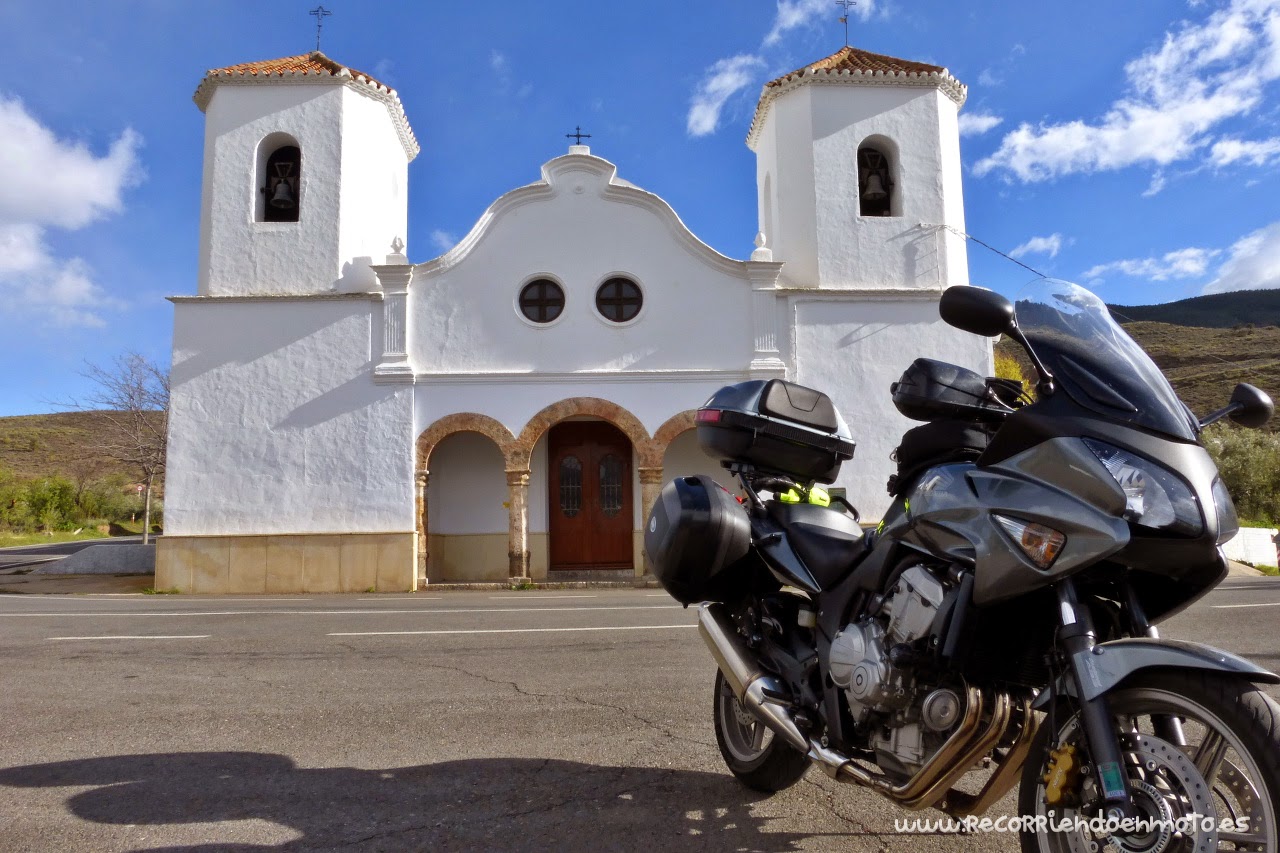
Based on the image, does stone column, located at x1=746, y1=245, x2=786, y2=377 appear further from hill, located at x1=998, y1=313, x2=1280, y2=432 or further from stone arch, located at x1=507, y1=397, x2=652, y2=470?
hill, located at x1=998, y1=313, x2=1280, y2=432

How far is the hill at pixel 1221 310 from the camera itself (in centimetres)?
6072

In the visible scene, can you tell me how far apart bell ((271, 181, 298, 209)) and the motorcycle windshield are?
56.0 feet

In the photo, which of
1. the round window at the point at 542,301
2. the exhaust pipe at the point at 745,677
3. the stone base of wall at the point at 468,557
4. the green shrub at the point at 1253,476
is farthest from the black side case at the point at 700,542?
the green shrub at the point at 1253,476

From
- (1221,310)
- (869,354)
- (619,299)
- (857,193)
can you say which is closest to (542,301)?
(619,299)

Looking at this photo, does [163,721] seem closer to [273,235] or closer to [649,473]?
[649,473]

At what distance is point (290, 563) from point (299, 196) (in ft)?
22.4

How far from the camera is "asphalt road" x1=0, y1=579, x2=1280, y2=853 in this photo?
3.14 meters

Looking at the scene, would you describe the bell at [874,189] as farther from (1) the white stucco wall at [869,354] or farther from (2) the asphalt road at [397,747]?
(2) the asphalt road at [397,747]

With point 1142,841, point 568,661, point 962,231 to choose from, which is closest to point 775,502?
point 1142,841

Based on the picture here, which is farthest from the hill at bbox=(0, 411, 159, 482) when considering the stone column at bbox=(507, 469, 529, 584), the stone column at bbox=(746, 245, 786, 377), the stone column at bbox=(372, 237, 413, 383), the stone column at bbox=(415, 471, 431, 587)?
the stone column at bbox=(746, 245, 786, 377)

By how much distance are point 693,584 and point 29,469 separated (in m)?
58.4

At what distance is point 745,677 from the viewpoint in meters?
3.12

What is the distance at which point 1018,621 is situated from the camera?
2.42 m

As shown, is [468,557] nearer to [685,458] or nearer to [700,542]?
[685,458]
